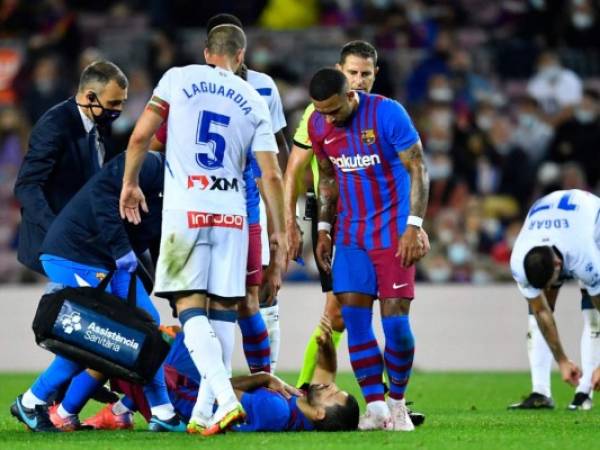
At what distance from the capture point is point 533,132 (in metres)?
18.2

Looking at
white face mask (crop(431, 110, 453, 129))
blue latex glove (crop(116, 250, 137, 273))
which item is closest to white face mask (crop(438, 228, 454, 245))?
white face mask (crop(431, 110, 453, 129))

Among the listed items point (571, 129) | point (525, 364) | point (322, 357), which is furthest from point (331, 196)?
point (571, 129)

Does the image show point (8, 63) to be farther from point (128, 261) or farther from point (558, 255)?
point (128, 261)

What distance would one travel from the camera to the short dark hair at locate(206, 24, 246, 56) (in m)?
8.77

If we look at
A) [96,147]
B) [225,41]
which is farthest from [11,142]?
[225,41]

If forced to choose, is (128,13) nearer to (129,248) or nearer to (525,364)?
(525,364)

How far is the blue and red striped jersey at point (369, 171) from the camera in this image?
8.88 metres

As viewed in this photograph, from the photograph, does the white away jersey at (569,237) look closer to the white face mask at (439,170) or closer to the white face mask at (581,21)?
the white face mask at (439,170)

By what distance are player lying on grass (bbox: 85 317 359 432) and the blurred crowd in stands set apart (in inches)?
281

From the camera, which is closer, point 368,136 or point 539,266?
point 368,136

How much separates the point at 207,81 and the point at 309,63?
11.1 meters

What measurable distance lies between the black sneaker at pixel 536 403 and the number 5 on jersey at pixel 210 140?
147 inches

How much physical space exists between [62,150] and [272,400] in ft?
7.29

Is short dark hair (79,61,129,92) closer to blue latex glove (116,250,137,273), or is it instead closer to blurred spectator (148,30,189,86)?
blue latex glove (116,250,137,273)
